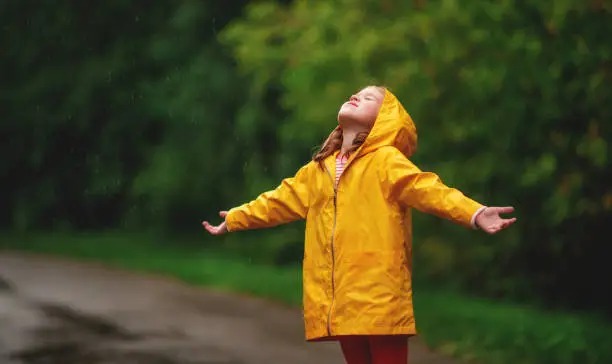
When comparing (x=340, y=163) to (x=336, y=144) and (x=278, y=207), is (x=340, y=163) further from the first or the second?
(x=278, y=207)

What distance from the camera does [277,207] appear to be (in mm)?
5066

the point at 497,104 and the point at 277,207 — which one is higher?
the point at 497,104

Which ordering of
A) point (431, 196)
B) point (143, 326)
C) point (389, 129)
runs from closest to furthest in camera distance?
point (431, 196)
point (389, 129)
point (143, 326)

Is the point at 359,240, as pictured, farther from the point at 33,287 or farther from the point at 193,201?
the point at 193,201

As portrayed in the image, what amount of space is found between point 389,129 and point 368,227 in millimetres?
457

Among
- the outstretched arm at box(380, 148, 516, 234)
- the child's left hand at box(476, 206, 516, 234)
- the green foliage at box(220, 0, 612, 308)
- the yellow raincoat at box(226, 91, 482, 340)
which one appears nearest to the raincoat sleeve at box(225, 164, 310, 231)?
the yellow raincoat at box(226, 91, 482, 340)

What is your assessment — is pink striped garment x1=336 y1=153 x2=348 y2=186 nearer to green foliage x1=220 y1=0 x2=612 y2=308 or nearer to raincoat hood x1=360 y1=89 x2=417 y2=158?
raincoat hood x1=360 y1=89 x2=417 y2=158

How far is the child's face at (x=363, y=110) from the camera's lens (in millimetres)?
4816

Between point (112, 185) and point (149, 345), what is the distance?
1440 cm

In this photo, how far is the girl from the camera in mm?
4582

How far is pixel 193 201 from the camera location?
19172 millimetres

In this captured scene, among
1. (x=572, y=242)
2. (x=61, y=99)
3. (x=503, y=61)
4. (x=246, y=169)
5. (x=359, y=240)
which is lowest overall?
(x=359, y=240)

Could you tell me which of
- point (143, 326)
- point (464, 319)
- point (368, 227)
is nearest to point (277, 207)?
point (368, 227)

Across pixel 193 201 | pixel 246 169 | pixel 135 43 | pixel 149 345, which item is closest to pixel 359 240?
pixel 149 345
